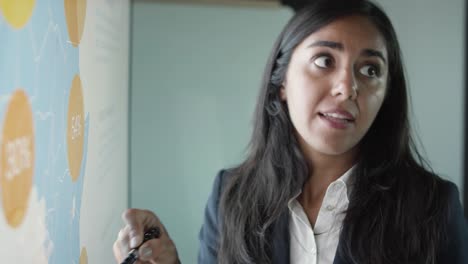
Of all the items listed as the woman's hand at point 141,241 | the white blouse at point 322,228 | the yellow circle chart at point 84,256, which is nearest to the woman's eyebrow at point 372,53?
the white blouse at point 322,228

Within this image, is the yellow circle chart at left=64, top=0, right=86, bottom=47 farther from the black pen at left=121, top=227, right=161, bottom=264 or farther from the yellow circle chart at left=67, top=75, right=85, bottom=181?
the black pen at left=121, top=227, right=161, bottom=264

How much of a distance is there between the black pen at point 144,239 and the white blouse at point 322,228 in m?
0.28

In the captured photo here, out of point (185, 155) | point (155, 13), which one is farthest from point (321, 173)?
point (155, 13)

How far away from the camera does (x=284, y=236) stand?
1.00 meters

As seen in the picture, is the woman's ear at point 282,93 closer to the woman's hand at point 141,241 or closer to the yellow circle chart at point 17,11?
the woman's hand at point 141,241

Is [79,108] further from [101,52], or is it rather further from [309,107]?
[309,107]

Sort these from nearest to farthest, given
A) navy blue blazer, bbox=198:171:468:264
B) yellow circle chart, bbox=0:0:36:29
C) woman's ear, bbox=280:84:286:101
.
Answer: yellow circle chart, bbox=0:0:36:29, navy blue blazer, bbox=198:171:468:264, woman's ear, bbox=280:84:286:101

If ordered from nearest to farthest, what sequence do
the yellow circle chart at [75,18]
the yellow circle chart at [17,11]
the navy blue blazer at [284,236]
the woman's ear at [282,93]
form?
the yellow circle chart at [17,11], the yellow circle chart at [75,18], the navy blue blazer at [284,236], the woman's ear at [282,93]

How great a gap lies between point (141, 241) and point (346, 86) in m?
0.48

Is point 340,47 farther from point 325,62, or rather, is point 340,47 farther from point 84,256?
point 84,256

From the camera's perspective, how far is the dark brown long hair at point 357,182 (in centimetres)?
94

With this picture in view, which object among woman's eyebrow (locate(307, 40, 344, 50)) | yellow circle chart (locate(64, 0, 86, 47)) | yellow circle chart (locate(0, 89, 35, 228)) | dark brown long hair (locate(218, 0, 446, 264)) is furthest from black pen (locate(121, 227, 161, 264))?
woman's eyebrow (locate(307, 40, 344, 50))

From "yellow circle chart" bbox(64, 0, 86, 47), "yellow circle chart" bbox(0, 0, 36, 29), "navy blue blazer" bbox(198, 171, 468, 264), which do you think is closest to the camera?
"yellow circle chart" bbox(0, 0, 36, 29)

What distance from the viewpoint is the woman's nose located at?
91 cm
